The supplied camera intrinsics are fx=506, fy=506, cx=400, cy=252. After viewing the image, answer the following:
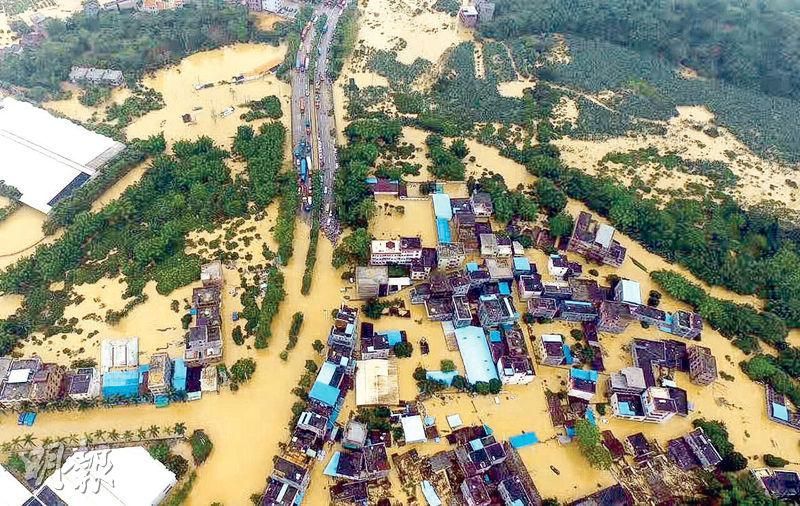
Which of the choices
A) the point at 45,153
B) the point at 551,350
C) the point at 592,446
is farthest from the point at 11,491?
the point at 592,446

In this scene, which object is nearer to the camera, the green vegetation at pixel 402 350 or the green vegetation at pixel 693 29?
the green vegetation at pixel 402 350

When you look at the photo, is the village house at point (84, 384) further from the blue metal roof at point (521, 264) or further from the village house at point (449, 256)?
the blue metal roof at point (521, 264)

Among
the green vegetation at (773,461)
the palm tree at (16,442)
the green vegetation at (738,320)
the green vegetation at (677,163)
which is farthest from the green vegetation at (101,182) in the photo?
the green vegetation at (773,461)

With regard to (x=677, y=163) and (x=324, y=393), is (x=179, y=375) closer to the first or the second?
(x=324, y=393)

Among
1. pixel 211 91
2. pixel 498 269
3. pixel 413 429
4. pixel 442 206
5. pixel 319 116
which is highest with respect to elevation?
pixel 211 91

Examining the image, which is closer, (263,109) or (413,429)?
(413,429)

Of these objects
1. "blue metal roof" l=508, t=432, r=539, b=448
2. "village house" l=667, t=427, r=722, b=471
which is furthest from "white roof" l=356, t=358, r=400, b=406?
"village house" l=667, t=427, r=722, b=471

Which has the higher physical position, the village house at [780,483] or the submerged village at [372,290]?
the submerged village at [372,290]
